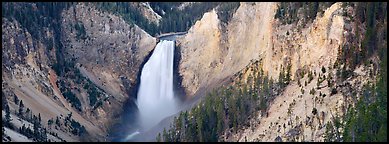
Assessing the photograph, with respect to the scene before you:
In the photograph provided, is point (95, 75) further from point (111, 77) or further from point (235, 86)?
point (235, 86)

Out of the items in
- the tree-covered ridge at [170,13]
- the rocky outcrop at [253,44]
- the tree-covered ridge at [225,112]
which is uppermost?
the tree-covered ridge at [170,13]

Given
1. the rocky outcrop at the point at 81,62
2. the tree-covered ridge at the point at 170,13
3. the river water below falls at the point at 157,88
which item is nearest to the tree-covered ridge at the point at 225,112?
the rocky outcrop at the point at 81,62

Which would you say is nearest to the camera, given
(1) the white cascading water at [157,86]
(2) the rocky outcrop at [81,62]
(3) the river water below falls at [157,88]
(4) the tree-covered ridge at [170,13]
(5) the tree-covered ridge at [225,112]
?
(5) the tree-covered ridge at [225,112]

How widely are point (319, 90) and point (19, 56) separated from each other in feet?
142

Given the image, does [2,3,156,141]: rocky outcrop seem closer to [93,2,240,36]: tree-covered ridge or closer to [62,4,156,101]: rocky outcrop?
[62,4,156,101]: rocky outcrop

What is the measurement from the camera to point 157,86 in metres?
115

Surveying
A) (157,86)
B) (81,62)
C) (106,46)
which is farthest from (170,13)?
(81,62)

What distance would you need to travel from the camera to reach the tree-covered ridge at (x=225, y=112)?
265ft

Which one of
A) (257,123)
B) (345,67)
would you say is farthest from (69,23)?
(345,67)

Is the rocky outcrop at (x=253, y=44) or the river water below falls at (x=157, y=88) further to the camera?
the river water below falls at (x=157, y=88)

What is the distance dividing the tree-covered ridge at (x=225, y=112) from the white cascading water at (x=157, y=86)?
1862 cm

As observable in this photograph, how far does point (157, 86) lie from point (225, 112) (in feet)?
108

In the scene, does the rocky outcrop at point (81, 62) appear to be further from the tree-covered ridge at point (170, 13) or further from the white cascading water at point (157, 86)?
the tree-covered ridge at point (170, 13)

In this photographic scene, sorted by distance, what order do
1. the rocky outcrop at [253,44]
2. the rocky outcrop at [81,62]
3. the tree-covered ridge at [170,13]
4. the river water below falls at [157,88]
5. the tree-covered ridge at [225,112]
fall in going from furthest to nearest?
the tree-covered ridge at [170,13], the river water below falls at [157,88], the rocky outcrop at [81,62], the tree-covered ridge at [225,112], the rocky outcrop at [253,44]
